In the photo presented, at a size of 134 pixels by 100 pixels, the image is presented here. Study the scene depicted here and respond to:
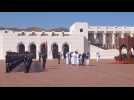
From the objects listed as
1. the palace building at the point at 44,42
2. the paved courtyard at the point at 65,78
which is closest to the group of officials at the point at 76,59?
the paved courtyard at the point at 65,78

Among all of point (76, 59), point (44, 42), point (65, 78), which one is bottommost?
point (65, 78)

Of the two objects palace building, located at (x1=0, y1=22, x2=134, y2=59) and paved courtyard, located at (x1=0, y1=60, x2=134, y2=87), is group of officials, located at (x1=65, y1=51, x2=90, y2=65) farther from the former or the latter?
palace building, located at (x1=0, y1=22, x2=134, y2=59)

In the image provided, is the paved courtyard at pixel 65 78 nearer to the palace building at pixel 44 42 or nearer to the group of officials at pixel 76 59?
the group of officials at pixel 76 59

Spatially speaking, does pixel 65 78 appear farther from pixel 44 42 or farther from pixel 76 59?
pixel 44 42

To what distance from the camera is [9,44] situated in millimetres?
40969

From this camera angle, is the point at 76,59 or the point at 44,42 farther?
the point at 44,42

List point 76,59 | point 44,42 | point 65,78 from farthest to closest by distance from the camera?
point 44,42 < point 76,59 < point 65,78

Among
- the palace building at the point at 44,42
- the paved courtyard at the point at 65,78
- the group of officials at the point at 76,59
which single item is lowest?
the paved courtyard at the point at 65,78

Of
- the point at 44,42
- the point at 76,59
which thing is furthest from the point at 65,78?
the point at 44,42

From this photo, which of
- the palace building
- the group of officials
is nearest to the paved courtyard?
the group of officials
